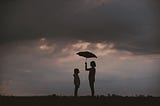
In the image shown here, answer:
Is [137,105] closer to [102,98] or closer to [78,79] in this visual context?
[102,98]

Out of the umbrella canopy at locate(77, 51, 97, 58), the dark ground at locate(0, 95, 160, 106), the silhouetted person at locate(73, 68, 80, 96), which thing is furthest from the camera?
the silhouetted person at locate(73, 68, 80, 96)

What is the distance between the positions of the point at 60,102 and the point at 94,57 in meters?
5.10

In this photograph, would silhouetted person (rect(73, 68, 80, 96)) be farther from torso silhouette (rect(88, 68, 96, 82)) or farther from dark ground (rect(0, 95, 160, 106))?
dark ground (rect(0, 95, 160, 106))

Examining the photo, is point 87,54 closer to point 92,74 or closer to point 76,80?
point 92,74

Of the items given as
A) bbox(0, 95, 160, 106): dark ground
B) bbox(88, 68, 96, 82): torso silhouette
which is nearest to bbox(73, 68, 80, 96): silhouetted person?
bbox(88, 68, 96, 82): torso silhouette

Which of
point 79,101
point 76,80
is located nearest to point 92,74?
point 76,80

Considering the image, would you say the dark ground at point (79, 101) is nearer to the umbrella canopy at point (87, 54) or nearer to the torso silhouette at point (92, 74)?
the torso silhouette at point (92, 74)

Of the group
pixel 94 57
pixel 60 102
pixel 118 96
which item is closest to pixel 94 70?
pixel 94 57

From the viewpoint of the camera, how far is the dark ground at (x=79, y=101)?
26.4m

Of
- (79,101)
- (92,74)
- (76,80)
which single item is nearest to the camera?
(79,101)

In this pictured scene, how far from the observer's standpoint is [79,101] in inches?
1055

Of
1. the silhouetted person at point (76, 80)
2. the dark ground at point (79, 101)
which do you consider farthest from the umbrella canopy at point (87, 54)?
the dark ground at point (79, 101)

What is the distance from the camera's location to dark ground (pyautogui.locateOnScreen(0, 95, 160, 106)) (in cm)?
2639

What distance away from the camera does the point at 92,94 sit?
3052 centimetres
